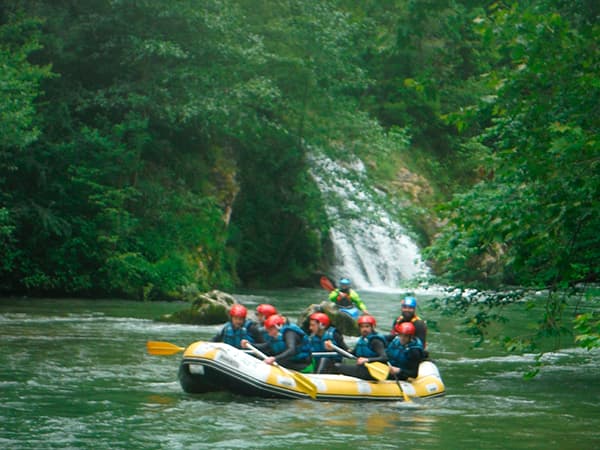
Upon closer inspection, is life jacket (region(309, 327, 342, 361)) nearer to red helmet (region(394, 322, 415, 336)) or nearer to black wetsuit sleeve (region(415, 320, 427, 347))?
red helmet (region(394, 322, 415, 336))

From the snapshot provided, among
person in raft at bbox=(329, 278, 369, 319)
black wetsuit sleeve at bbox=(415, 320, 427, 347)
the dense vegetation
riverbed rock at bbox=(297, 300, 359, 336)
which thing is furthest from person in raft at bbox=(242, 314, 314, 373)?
riverbed rock at bbox=(297, 300, 359, 336)

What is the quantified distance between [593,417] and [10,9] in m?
18.2

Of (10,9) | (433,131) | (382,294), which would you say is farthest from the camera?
(433,131)

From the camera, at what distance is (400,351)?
12734mm

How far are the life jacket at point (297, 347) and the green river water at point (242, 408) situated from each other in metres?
1.00

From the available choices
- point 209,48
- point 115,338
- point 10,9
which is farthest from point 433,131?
point 115,338

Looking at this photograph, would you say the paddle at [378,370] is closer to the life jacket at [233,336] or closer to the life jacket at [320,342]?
the life jacket at [320,342]

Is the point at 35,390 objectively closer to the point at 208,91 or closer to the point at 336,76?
the point at 208,91

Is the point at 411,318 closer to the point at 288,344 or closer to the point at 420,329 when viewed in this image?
the point at 420,329

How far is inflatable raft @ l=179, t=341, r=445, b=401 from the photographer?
11.6 metres

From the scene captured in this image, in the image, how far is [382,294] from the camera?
96.1ft

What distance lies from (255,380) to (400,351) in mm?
2100

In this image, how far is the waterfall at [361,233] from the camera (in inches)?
1175

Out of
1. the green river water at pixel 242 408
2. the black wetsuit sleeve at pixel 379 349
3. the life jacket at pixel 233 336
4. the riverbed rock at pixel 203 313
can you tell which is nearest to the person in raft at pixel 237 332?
the life jacket at pixel 233 336
